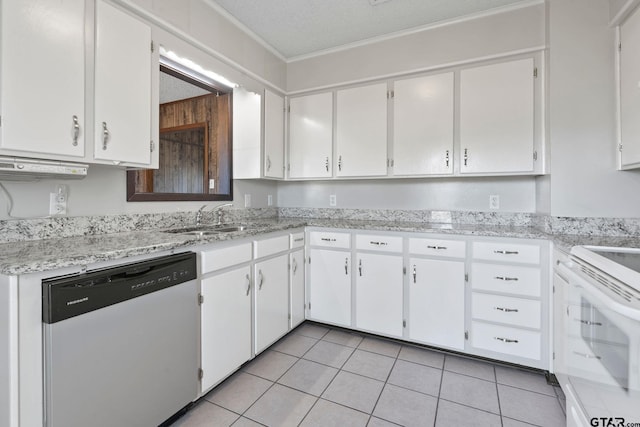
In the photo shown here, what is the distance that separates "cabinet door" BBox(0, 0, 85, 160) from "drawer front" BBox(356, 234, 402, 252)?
1870 millimetres

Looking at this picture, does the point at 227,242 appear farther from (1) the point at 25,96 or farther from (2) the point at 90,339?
(1) the point at 25,96

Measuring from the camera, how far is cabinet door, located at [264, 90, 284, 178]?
9.23 ft

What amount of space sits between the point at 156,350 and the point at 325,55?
2788 millimetres

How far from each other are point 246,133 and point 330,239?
4.16 ft

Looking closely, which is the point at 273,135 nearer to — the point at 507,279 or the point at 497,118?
the point at 497,118

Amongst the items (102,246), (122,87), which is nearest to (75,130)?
(122,87)

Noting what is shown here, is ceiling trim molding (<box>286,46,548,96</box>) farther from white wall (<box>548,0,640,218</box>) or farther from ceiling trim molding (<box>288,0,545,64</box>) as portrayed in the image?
ceiling trim molding (<box>288,0,545,64</box>)

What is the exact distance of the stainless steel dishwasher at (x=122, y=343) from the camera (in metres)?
1.05

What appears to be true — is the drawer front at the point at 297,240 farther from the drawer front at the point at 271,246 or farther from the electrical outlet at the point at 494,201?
the electrical outlet at the point at 494,201

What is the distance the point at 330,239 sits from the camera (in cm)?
258

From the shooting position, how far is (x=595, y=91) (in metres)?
1.91

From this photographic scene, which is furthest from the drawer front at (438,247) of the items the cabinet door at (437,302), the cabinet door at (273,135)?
the cabinet door at (273,135)

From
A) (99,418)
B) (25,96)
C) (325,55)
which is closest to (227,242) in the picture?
(99,418)

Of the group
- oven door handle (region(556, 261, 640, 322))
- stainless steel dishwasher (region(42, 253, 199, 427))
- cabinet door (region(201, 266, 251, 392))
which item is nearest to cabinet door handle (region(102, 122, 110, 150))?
stainless steel dishwasher (region(42, 253, 199, 427))
